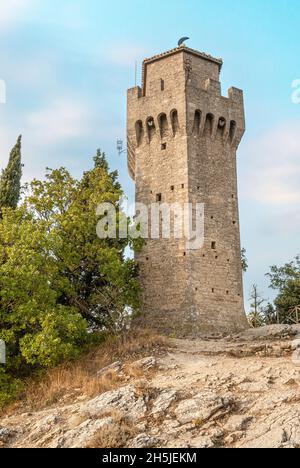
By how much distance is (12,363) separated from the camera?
57.8 ft

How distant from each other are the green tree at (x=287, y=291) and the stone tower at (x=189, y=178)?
26.2 ft

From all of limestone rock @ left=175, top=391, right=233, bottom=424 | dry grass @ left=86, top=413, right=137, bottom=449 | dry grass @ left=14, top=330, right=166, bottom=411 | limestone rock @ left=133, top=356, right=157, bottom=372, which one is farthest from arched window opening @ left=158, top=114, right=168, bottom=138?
dry grass @ left=86, top=413, right=137, bottom=449

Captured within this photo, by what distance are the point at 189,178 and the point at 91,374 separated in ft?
39.1

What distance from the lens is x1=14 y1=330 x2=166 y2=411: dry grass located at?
50.8 feet

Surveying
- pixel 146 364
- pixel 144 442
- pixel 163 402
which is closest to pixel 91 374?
pixel 146 364

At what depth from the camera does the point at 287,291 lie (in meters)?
33.8

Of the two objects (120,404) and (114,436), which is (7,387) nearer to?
(120,404)

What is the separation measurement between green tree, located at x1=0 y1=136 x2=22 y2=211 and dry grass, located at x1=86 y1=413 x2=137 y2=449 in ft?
47.5

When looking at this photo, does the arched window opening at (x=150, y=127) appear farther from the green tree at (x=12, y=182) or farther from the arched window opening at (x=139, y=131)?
the green tree at (x=12, y=182)

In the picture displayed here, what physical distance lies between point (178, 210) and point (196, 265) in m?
2.96

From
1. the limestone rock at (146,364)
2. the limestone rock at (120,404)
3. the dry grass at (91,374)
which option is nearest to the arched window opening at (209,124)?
the dry grass at (91,374)

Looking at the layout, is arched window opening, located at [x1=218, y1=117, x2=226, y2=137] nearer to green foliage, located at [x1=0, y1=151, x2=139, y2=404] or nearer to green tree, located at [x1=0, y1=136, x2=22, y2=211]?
green foliage, located at [x1=0, y1=151, x2=139, y2=404]
